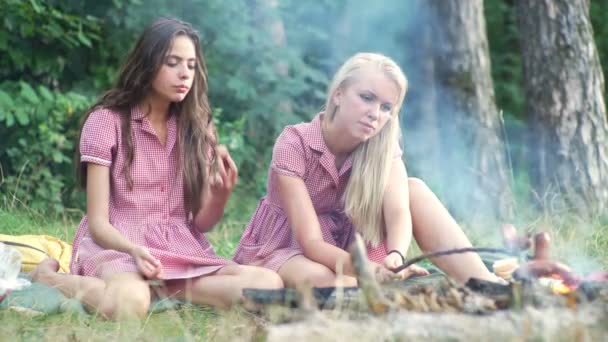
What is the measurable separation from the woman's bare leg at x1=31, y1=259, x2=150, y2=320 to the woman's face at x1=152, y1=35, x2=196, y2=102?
0.70 meters

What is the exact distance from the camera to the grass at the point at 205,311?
2.95m

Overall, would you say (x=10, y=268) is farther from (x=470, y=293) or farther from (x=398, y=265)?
(x=470, y=293)

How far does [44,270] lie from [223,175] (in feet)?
2.54

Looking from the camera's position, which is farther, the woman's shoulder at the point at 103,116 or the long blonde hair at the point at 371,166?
the woman's shoulder at the point at 103,116

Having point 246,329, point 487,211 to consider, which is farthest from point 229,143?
point 246,329

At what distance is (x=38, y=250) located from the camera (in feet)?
13.2

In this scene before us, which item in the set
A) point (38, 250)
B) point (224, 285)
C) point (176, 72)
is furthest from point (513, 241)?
point (38, 250)

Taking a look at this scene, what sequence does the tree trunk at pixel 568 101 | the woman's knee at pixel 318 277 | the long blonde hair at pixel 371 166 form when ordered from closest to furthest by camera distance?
1. the woman's knee at pixel 318 277
2. the long blonde hair at pixel 371 166
3. the tree trunk at pixel 568 101

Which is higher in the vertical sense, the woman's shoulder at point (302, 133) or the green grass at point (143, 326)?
the woman's shoulder at point (302, 133)

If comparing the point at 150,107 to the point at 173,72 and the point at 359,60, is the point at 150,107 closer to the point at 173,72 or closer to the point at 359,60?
the point at 173,72

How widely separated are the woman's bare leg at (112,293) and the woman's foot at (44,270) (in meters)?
0.10

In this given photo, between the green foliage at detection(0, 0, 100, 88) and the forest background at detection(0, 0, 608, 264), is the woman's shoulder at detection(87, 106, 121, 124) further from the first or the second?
the green foliage at detection(0, 0, 100, 88)

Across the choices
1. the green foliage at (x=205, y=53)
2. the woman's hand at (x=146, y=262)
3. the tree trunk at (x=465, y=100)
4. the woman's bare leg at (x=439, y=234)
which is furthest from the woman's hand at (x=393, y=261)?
the green foliage at (x=205, y=53)

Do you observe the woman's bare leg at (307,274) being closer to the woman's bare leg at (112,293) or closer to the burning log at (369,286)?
the woman's bare leg at (112,293)
